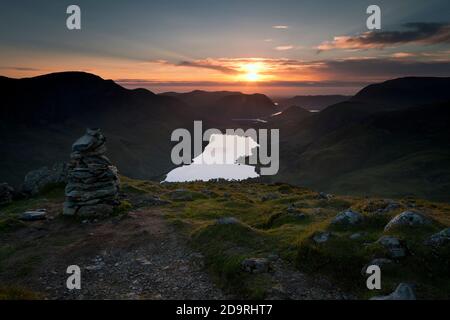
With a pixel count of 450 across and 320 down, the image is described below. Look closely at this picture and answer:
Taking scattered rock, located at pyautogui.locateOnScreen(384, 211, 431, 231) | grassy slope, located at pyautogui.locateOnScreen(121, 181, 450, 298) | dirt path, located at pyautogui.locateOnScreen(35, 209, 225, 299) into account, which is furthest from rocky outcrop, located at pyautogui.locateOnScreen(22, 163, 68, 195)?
scattered rock, located at pyautogui.locateOnScreen(384, 211, 431, 231)

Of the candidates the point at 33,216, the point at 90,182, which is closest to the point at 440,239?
the point at 90,182

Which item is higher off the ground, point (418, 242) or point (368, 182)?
point (418, 242)

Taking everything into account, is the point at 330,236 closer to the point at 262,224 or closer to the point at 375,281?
the point at 375,281

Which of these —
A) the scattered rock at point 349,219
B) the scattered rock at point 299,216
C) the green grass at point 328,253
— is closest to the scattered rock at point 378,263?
the green grass at point 328,253

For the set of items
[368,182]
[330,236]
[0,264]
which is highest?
[330,236]

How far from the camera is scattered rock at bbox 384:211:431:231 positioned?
18422 mm

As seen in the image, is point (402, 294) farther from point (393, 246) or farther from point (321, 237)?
point (321, 237)

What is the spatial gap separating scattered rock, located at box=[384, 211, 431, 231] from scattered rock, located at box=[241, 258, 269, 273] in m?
7.05

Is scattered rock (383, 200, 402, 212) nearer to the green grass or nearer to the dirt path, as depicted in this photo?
the green grass

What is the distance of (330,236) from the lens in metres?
18.3

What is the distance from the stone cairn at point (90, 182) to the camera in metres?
30.2

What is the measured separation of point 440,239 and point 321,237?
546 centimetres
